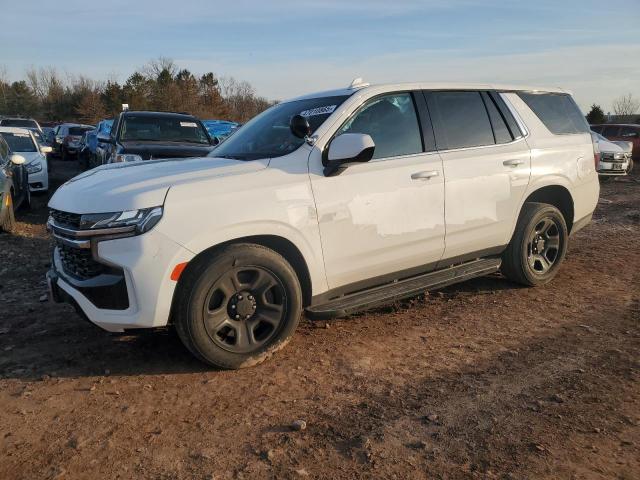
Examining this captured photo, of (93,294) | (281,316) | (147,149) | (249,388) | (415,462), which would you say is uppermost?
(147,149)

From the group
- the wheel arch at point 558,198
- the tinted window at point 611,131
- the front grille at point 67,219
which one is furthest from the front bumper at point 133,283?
the tinted window at point 611,131

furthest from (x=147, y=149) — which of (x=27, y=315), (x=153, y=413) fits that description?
(x=153, y=413)

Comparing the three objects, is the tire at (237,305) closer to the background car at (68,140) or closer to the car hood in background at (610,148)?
the car hood in background at (610,148)

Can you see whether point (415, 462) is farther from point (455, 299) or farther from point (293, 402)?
point (455, 299)

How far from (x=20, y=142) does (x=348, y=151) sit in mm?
11037

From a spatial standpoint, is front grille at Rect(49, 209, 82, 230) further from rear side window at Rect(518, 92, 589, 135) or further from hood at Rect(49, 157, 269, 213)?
rear side window at Rect(518, 92, 589, 135)

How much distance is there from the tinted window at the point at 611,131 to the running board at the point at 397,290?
19.9 m

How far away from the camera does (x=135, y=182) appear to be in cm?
346

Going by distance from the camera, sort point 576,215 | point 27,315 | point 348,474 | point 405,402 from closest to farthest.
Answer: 1. point 348,474
2. point 405,402
3. point 27,315
4. point 576,215

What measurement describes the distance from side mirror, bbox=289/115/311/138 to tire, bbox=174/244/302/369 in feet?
3.13

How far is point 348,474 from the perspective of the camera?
2.54 meters

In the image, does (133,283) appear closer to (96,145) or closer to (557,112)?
(557,112)

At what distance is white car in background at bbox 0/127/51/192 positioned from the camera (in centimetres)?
1124

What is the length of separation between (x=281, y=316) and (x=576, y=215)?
357cm
